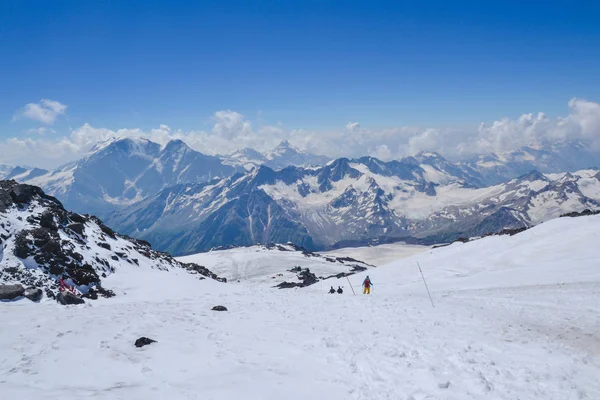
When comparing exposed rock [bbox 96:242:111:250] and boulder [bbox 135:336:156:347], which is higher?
exposed rock [bbox 96:242:111:250]

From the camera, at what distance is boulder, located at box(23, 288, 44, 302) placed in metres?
25.8

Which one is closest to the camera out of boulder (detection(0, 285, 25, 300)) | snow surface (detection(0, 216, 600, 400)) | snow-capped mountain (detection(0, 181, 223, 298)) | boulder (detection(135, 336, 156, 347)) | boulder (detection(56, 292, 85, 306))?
snow surface (detection(0, 216, 600, 400))

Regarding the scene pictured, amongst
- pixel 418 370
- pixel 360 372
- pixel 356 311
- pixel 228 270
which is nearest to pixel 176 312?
pixel 356 311

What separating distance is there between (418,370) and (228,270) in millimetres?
190589

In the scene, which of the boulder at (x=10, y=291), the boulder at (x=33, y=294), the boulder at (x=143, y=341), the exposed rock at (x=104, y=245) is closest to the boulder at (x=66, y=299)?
the boulder at (x=33, y=294)

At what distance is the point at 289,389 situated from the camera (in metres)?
12.2

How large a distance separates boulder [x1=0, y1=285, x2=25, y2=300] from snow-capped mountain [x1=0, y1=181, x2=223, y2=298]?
2968 mm

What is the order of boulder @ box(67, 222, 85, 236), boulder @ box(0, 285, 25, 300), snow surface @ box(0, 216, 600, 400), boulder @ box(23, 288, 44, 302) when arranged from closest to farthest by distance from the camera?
snow surface @ box(0, 216, 600, 400)
boulder @ box(0, 285, 25, 300)
boulder @ box(23, 288, 44, 302)
boulder @ box(67, 222, 85, 236)

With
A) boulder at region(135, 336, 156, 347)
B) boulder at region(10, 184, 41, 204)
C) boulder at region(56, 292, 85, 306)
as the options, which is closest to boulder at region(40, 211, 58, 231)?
boulder at region(10, 184, 41, 204)

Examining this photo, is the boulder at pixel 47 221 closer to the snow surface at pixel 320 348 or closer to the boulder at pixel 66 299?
the snow surface at pixel 320 348

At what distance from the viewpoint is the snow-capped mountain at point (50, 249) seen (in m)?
31.1

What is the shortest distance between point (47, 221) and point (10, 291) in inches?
819

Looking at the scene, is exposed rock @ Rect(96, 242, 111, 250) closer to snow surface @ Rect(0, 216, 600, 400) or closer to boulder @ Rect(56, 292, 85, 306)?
snow surface @ Rect(0, 216, 600, 400)

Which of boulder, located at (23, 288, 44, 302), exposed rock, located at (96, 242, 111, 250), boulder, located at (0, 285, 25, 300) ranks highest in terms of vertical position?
exposed rock, located at (96, 242, 111, 250)
